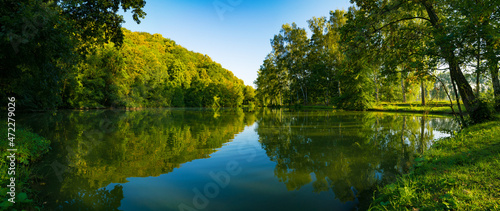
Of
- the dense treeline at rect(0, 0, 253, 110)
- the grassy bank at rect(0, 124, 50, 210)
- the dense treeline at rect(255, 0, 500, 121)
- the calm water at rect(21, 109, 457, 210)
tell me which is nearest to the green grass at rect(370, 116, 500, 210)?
the calm water at rect(21, 109, 457, 210)

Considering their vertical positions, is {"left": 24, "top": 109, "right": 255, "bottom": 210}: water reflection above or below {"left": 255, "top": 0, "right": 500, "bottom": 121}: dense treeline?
below

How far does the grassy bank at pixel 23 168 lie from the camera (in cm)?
298

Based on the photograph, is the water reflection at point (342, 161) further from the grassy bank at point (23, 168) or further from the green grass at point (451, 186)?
the grassy bank at point (23, 168)

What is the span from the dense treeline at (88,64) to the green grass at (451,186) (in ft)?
28.9

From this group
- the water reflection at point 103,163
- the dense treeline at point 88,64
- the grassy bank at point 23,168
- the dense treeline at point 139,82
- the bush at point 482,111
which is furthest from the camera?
the dense treeline at point 139,82

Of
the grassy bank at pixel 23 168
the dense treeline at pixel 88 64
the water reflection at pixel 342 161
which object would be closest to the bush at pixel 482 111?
the water reflection at pixel 342 161

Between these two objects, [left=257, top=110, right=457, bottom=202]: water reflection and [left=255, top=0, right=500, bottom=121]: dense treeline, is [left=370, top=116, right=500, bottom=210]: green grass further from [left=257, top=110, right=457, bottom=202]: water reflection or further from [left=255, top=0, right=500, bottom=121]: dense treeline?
[left=255, top=0, right=500, bottom=121]: dense treeline

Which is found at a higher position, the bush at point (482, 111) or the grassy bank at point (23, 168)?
the bush at point (482, 111)

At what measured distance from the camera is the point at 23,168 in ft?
14.3

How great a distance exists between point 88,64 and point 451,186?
45775mm

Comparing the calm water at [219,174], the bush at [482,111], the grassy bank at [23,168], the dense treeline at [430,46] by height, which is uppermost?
the dense treeline at [430,46]

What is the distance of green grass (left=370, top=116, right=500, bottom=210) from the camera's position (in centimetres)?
267

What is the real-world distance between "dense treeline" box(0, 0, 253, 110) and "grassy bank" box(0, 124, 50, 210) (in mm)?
2568

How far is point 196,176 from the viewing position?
15.6ft
